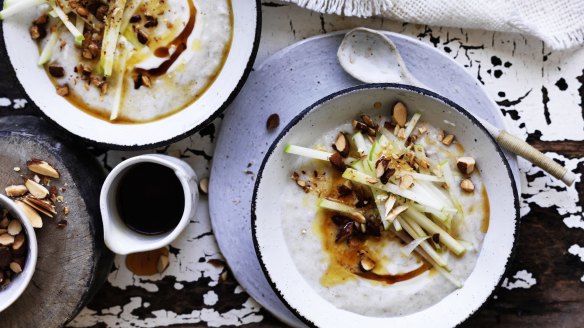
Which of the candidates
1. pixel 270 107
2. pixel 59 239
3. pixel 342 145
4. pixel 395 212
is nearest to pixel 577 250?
pixel 395 212

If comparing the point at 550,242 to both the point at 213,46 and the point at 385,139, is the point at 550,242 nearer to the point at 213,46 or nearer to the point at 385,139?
the point at 385,139

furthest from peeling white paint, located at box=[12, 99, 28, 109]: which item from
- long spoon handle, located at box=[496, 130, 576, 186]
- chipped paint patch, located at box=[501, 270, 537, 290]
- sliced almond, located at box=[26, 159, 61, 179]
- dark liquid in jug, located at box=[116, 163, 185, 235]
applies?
chipped paint patch, located at box=[501, 270, 537, 290]

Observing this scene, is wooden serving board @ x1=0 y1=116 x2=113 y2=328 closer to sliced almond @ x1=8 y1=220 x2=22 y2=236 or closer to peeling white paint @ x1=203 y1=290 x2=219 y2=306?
sliced almond @ x1=8 y1=220 x2=22 y2=236

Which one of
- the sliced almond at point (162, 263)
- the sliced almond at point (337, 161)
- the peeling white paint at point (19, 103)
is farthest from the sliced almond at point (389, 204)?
the peeling white paint at point (19, 103)

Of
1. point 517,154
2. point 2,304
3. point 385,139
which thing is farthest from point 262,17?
point 2,304

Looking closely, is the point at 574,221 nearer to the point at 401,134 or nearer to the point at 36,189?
the point at 401,134
